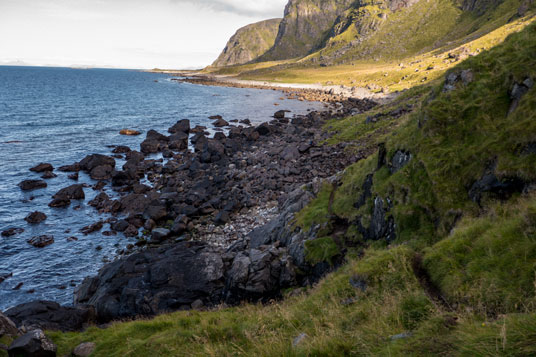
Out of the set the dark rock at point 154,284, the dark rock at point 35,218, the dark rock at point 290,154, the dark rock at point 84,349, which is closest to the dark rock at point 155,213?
the dark rock at point 154,284

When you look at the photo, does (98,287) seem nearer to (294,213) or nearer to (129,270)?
(129,270)

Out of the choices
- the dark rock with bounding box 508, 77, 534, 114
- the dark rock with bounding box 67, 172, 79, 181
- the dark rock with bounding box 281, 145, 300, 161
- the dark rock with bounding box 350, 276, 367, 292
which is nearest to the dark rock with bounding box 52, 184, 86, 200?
the dark rock with bounding box 67, 172, 79, 181

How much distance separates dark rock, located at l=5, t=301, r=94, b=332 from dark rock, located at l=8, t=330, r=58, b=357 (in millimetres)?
5052

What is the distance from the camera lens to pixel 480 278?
285 inches

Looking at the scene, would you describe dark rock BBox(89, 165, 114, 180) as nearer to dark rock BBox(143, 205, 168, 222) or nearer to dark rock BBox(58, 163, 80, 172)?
dark rock BBox(58, 163, 80, 172)

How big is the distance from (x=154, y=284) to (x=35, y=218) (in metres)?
20.2

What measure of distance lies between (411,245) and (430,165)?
3.84m

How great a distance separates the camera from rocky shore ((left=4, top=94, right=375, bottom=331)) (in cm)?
1622

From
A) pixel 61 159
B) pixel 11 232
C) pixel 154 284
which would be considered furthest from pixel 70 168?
pixel 154 284

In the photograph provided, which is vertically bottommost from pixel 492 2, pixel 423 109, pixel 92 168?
pixel 92 168

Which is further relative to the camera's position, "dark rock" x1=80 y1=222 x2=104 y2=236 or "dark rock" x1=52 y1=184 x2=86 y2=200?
"dark rock" x1=52 y1=184 x2=86 y2=200

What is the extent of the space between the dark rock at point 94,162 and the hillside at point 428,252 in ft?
123

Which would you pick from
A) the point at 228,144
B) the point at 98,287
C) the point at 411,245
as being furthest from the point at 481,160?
the point at 228,144

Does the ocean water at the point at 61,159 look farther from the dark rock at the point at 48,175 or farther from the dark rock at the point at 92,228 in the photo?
the dark rock at the point at 48,175
